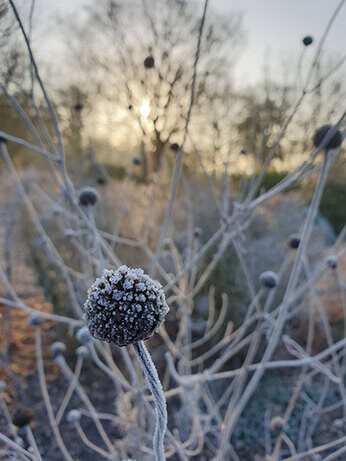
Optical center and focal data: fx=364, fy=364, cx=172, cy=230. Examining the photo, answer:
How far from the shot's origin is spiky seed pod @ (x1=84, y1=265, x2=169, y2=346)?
1.80 feet

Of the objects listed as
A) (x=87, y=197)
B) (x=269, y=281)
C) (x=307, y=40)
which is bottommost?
(x=269, y=281)

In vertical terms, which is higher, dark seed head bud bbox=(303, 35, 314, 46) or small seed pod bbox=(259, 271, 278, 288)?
dark seed head bud bbox=(303, 35, 314, 46)

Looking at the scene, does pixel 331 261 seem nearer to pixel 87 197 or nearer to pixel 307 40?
pixel 307 40

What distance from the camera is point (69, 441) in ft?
8.25

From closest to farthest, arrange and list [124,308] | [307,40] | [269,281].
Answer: [124,308]
[307,40]
[269,281]

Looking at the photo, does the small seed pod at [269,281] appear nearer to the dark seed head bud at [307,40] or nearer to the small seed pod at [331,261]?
the small seed pod at [331,261]

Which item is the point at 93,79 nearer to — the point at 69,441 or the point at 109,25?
the point at 109,25

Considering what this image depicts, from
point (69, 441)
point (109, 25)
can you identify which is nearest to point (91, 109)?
point (109, 25)

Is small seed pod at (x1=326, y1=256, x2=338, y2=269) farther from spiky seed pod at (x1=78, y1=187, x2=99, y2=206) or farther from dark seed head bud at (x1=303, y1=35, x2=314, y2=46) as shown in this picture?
spiky seed pod at (x1=78, y1=187, x2=99, y2=206)

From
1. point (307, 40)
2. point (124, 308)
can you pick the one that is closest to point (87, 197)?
point (124, 308)

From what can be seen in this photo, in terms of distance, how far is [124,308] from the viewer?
555mm

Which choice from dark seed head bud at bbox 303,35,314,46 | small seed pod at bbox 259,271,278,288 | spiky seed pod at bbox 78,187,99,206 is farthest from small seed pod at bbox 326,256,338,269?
spiky seed pod at bbox 78,187,99,206

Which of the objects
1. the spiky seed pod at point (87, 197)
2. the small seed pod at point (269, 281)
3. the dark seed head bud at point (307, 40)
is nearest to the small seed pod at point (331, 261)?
the small seed pod at point (269, 281)

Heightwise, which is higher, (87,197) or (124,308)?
(87,197)
